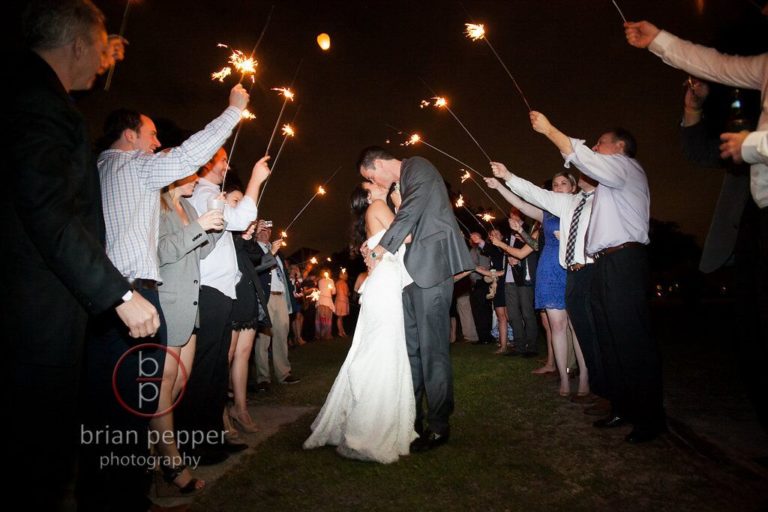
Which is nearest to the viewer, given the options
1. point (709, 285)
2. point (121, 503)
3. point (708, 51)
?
point (121, 503)

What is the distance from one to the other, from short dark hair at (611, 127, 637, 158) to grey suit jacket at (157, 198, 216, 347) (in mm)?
4010

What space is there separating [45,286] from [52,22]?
1.24 m

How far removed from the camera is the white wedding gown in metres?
3.61

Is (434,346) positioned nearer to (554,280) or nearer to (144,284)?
(144,284)

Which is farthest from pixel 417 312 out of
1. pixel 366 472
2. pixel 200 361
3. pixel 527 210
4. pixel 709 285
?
pixel 709 285

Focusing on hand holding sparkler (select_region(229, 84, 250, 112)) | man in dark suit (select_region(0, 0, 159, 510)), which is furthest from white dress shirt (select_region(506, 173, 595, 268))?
man in dark suit (select_region(0, 0, 159, 510))

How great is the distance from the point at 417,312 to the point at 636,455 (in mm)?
2038

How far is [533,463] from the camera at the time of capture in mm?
3229

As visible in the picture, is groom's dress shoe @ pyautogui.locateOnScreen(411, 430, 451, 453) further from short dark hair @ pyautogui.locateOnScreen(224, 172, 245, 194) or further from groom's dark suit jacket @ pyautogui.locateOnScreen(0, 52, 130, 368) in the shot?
short dark hair @ pyautogui.locateOnScreen(224, 172, 245, 194)

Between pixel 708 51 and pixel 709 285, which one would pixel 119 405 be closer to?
pixel 708 51

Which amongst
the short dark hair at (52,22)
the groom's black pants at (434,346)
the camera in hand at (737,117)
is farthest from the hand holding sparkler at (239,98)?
the camera in hand at (737,117)

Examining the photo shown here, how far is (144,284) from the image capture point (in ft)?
8.64

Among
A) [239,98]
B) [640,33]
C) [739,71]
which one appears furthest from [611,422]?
[239,98]

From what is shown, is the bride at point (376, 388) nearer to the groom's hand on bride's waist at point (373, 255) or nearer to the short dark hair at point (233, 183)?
the groom's hand on bride's waist at point (373, 255)
